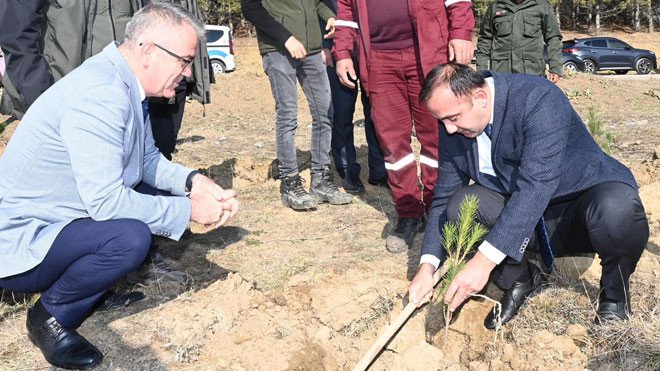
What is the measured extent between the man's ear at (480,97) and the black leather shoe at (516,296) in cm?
91

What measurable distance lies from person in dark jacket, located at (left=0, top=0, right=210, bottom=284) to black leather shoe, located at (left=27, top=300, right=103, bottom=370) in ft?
2.23

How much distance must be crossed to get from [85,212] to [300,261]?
4.58 feet

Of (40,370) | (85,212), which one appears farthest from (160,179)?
(40,370)

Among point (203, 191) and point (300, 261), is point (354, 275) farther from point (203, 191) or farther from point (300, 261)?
point (203, 191)

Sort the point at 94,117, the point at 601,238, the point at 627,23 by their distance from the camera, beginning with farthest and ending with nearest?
the point at 627,23
the point at 601,238
the point at 94,117

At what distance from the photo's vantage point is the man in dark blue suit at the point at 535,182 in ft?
7.90

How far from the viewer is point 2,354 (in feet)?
8.48

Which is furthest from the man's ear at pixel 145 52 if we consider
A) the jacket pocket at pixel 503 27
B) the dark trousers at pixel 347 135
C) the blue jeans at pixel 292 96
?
the jacket pocket at pixel 503 27

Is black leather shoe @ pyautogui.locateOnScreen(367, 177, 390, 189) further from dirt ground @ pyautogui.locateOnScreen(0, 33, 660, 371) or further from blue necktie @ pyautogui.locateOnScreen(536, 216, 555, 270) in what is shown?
blue necktie @ pyautogui.locateOnScreen(536, 216, 555, 270)

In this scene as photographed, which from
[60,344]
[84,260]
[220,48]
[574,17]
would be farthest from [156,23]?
[574,17]

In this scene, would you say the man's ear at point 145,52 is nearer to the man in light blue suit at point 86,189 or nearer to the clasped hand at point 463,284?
the man in light blue suit at point 86,189

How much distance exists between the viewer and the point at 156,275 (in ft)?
10.6

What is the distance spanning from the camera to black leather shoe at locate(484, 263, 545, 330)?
2.78 meters

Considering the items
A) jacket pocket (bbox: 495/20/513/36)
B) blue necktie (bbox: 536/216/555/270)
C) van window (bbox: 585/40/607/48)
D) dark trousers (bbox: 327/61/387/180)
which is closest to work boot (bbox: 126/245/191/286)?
blue necktie (bbox: 536/216/555/270)
